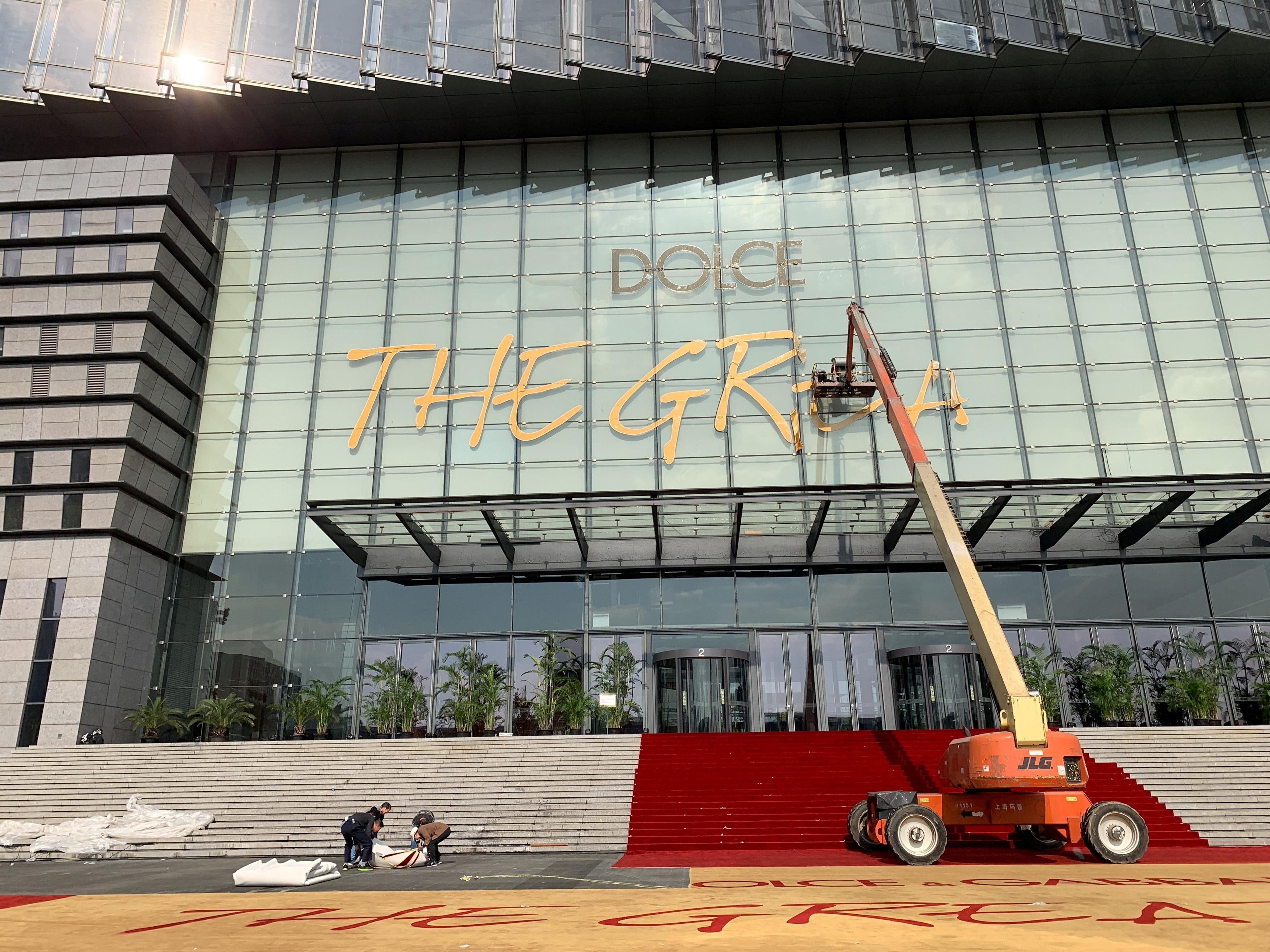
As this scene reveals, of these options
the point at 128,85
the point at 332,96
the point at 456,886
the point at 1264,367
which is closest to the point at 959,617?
the point at 1264,367

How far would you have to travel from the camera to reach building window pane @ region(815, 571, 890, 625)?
29.0m

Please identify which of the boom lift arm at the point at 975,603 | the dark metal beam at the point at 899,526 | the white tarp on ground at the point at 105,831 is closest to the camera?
the boom lift arm at the point at 975,603

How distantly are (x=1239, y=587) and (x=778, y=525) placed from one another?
14.8 metres

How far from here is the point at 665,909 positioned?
30.6 feet

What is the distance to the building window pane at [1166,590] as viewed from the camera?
2852cm

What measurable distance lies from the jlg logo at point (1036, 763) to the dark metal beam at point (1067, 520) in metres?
14.7

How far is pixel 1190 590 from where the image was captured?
28.7m

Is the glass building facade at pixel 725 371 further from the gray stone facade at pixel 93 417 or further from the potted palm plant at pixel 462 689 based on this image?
the gray stone facade at pixel 93 417

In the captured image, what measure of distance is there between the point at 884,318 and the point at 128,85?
2804 cm

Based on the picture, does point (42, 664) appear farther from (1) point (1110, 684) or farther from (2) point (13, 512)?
(1) point (1110, 684)

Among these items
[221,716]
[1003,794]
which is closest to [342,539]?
[221,716]

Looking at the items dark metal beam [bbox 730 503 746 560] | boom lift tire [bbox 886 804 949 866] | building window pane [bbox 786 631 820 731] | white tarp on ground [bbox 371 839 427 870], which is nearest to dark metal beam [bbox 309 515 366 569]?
dark metal beam [bbox 730 503 746 560]

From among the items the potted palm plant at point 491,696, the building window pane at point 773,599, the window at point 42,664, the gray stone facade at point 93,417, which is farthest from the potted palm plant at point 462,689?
the window at point 42,664

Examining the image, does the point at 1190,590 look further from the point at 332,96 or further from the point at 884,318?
the point at 332,96
